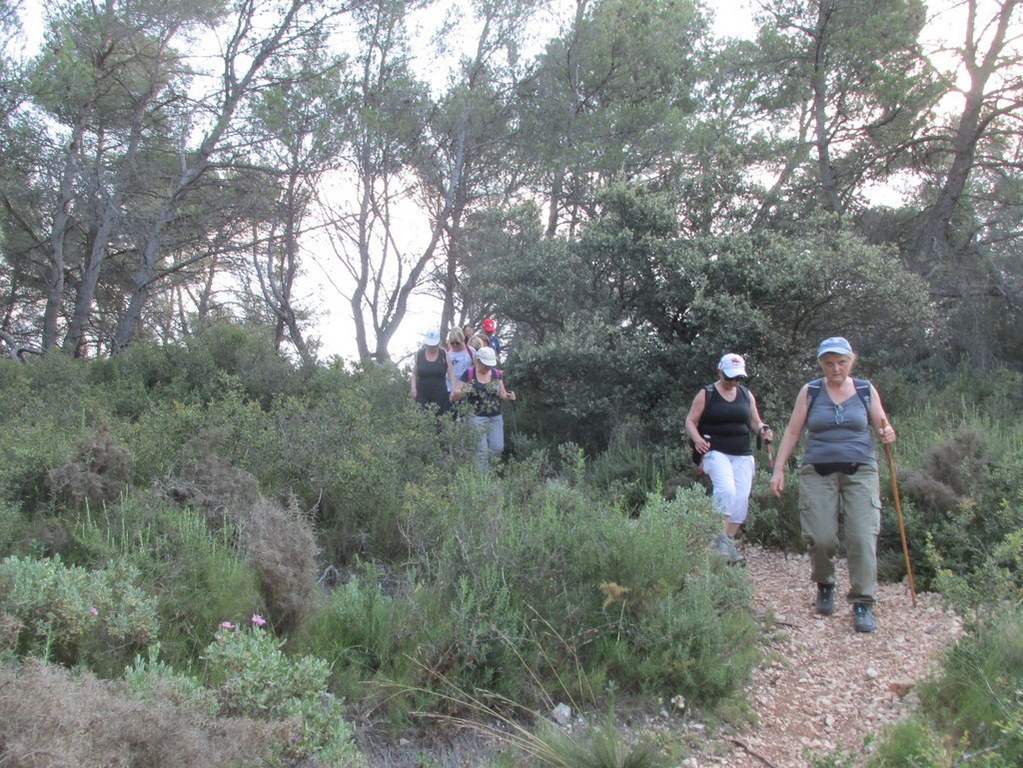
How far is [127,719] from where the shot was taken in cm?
251

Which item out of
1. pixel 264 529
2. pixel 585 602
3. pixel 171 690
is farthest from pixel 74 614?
pixel 585 602

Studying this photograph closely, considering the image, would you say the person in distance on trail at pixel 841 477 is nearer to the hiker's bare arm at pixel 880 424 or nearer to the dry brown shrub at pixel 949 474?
the hiker's bare arm at pixel 880 424

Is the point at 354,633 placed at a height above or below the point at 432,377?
below

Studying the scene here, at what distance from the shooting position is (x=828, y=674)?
14.5 feet

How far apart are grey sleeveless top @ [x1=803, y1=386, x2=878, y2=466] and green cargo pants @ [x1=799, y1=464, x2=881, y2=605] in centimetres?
9

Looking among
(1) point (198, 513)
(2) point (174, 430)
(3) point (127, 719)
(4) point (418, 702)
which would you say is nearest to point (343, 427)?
(2) point (174, 430)

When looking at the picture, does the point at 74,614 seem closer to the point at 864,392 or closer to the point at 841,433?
the point at 841,433

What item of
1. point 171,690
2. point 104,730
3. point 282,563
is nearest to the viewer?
point 104,730

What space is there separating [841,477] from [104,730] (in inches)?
164

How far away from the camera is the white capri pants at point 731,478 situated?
19.3 feet

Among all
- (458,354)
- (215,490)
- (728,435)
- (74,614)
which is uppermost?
(458,354)

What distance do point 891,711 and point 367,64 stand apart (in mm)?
14169

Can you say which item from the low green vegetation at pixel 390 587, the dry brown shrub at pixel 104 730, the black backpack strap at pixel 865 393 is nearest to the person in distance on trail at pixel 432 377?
the low green vegetation at pixel 390 587

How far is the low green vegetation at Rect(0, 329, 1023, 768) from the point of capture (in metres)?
3.21
